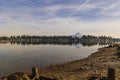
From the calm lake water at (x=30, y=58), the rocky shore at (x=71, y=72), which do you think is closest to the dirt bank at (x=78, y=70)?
the rocky shore at (x=71, y=72)

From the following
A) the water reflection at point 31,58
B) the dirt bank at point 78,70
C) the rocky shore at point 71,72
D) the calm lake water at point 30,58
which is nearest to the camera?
the rocky shore at point 71,72

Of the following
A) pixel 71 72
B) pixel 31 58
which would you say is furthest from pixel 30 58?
pixel 71 72

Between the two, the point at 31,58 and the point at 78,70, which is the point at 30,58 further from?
the point at 78,70

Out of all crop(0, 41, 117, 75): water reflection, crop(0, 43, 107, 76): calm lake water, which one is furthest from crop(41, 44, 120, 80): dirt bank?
crop(0, 41, 117, 75): water reflection

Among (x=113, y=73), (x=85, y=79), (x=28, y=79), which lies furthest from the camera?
(x=85, y=79)

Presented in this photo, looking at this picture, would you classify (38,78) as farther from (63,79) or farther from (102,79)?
(102,79)

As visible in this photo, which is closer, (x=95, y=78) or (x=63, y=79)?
(x=95, y=78)

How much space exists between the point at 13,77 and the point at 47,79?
4015mm

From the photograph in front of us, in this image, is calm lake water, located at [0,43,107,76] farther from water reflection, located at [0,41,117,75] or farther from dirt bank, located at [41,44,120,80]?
dirt bank, located at [41,44,120,80]

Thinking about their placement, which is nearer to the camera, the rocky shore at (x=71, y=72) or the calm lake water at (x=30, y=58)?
the rocky shore at (x=71, y=72)

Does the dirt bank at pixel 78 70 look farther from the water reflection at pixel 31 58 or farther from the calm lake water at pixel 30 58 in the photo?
the water reflection at pixel 31 58

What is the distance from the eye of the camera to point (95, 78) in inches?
897

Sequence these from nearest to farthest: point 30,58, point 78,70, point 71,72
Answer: point 71,72, point 78,70, point 30,58

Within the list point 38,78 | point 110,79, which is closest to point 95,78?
point 110,79
